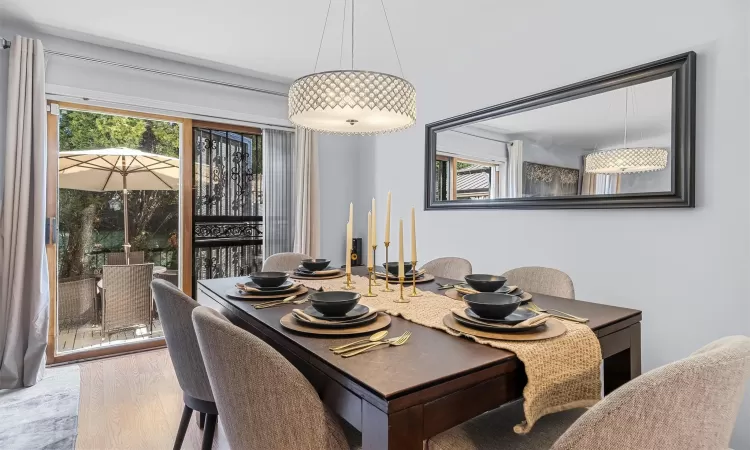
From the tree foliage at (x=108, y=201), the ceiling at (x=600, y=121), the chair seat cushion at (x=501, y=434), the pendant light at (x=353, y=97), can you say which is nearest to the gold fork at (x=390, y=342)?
the chair seat cushion at (x=501, y=434)

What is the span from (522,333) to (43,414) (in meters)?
2.51

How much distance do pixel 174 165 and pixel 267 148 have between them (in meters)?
0.78

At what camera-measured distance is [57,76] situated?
2713 millimetres

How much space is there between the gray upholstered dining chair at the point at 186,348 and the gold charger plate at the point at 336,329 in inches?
15.5

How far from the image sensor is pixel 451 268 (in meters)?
2.41

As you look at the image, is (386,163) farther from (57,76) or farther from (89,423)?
(89,423)

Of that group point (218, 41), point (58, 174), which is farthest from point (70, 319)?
point (218, 41)

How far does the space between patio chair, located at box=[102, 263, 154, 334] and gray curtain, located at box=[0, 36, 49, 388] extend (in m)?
0.52

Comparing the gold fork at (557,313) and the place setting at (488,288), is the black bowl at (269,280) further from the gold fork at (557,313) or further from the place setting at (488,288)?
the gold fork at (557,313)

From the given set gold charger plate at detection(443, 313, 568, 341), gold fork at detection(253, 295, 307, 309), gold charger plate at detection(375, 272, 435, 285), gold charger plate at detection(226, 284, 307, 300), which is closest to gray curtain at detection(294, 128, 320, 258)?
gold charger plate at detection(375, 272, 435, 285)

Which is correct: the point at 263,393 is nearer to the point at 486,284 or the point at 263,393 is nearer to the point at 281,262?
the point at 486,284

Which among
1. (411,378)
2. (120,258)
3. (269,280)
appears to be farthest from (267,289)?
(120,258)

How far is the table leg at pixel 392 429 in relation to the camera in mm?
768

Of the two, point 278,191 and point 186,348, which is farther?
point 278,191
